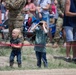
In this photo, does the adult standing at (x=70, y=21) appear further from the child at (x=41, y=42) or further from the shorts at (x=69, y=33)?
the child at (x=41, y=42)

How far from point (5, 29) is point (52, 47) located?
7.11 feet

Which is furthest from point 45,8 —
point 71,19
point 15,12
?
point 71,19

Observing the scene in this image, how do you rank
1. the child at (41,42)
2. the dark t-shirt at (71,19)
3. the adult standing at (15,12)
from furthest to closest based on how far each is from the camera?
the adult standing at (15,12) < the dark t-shirt at (71,19) < the child at (41,42)

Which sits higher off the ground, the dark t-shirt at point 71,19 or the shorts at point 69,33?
the dark t-shirt at point 71,19

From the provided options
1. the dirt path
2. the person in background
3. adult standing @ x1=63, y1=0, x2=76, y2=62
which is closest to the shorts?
adult standing @ x1=63, y1=0, x2=76, y2=62

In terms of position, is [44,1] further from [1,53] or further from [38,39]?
[38,39]

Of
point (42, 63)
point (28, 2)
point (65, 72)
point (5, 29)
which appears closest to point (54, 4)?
point (28, 2)

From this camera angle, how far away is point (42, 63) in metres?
9.52

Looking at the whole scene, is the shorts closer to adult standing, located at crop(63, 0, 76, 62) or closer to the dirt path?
adult standing, located at crop(63, 0, 76, 62)

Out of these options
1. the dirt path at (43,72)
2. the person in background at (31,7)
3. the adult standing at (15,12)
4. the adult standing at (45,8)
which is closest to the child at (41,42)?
the dirt path at (43,72)

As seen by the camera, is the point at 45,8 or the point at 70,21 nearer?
the point at 70,21

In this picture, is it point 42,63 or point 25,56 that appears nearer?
point 42,63

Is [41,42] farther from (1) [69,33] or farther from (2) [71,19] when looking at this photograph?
Result: (2) [71,19]

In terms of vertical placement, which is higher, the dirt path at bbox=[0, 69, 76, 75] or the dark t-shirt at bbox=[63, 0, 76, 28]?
the dark t-shirt at bbox=[63, 0, 76, 28]
